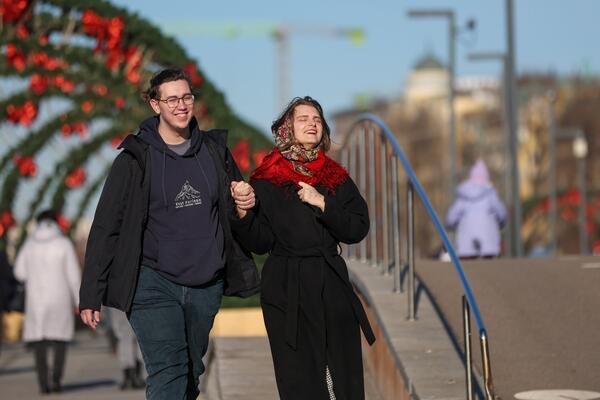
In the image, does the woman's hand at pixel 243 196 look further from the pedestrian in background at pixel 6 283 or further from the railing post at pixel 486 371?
the pedestrian in background at pixel 6 283

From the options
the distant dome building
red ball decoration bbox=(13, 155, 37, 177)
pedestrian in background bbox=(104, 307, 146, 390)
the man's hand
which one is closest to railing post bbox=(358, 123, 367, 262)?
pedestrian in background bbox=(104, 307, 146, 390)

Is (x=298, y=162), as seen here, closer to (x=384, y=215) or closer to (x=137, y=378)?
(x=384, y=215)

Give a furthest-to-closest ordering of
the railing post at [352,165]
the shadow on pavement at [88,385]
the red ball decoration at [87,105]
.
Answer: the red ball decoration at [87,105], the shadow on pavement at [88,385], the railing post at [352,165]

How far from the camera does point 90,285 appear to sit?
22.4ft

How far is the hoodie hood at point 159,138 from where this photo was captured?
696 centimetres

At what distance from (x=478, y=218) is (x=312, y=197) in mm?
9167

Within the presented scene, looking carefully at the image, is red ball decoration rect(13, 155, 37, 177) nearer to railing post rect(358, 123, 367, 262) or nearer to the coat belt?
railing post rect(358, 123, 367, 262)

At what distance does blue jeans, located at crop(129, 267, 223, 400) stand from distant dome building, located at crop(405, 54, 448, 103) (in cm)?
17187

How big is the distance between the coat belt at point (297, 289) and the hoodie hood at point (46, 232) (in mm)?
7531

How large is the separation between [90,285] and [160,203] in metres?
0.43

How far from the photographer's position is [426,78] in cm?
18675

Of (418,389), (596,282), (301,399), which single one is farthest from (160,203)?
(596,282)

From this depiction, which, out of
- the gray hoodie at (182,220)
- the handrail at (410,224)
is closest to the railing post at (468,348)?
the handrail at (410,224)

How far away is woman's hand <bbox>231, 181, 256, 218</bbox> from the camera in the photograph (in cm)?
679
